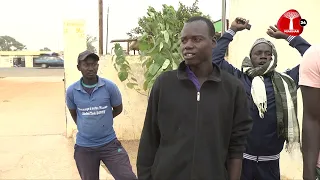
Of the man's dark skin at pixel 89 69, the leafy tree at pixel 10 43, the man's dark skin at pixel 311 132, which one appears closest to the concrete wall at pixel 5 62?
the leafy tree at pixel 10 43

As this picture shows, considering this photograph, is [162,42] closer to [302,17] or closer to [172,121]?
[302,17]

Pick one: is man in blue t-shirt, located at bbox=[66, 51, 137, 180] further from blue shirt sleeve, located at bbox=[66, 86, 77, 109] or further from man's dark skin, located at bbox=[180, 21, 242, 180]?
man's dark skin, located at bbox=[180, 21, 242, 180]

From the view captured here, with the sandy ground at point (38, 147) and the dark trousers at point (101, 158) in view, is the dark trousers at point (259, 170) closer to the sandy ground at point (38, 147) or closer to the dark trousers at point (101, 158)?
the dark trousers at point (101, 158)

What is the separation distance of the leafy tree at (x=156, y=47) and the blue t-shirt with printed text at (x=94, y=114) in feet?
8.35

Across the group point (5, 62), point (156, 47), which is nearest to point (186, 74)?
point (156, 47)

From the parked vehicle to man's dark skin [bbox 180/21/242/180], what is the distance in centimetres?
4296

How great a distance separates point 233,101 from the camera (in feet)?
6.42

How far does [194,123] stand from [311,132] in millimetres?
541

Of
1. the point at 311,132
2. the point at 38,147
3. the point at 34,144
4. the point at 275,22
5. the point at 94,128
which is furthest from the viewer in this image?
the point at 34,144

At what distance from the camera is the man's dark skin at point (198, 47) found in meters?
1.94

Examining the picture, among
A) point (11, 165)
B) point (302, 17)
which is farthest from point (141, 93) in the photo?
point (302, 17)

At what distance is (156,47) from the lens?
6508 millimetres

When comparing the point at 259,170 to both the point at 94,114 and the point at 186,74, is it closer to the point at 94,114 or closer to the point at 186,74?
the point at 186,74

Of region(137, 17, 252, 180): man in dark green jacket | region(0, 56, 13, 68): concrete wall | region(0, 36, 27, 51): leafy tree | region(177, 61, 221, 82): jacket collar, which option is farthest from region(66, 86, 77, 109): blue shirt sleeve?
region(0, 36, 27, 51): leafy tree
